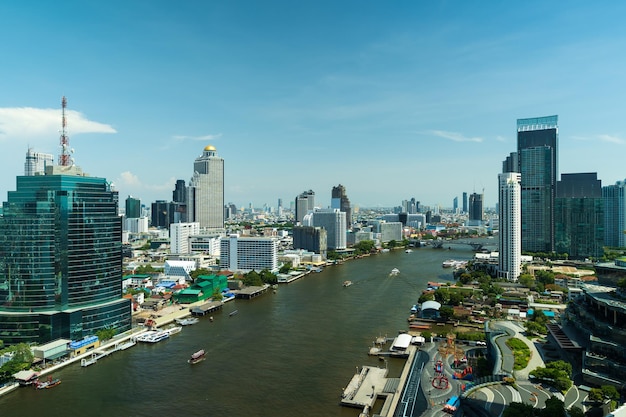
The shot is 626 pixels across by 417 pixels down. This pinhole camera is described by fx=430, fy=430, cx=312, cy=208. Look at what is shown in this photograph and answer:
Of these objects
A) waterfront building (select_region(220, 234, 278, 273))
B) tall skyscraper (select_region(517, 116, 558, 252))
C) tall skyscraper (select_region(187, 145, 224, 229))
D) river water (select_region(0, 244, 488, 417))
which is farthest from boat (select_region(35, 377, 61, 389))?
tall skyscraper (select_region(187, 145, 224, 229))

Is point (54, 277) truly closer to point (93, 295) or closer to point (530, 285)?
point (93, 295)

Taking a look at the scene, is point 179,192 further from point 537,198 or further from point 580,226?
point 580,226

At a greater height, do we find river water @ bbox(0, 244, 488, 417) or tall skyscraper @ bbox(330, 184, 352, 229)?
tall skyscraper @ bbox(330, 184, 352, 229)

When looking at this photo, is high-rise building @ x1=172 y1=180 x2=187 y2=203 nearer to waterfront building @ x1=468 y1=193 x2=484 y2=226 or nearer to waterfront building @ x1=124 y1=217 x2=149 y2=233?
waterfront building @ x1=124 y1=217 x2=149 y2=233

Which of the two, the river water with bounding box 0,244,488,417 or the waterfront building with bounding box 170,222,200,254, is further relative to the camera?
the waterfront building with bounding box 170,222,200,254

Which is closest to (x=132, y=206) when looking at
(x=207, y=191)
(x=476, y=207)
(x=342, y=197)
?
(x=207, y=191)

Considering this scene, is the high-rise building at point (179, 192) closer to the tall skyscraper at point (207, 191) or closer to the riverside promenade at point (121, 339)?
the tall skyscraper at point (207, 191)
